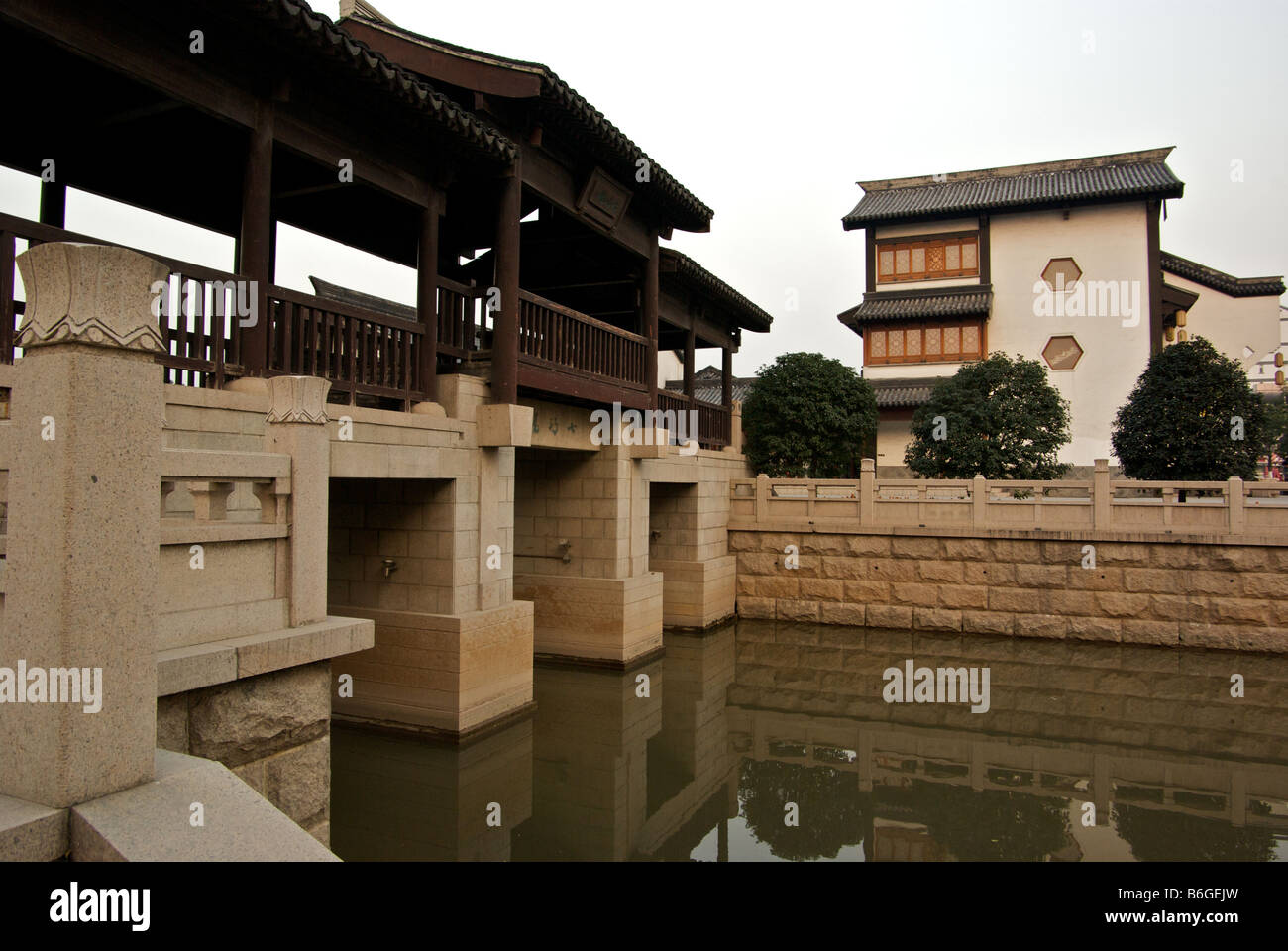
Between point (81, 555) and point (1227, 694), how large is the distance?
12.5 meters

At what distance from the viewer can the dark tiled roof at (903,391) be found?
22797 mm

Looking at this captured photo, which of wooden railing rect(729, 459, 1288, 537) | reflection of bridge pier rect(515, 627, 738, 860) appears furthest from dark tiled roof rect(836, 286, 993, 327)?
reflection of bridge pier rect(515, 627, 738, 860)

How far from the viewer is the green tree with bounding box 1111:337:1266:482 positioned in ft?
48.0

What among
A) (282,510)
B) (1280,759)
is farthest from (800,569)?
(282,510)

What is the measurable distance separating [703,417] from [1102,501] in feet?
22.2

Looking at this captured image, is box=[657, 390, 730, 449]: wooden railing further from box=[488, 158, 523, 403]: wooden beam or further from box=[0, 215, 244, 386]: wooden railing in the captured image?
box=[0, 215, 244, 386]: wooden railing

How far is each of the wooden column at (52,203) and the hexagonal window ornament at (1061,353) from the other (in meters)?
22.7

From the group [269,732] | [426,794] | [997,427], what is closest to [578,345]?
[426,794]

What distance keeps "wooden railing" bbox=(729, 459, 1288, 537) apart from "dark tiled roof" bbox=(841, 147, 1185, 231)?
37.1 feet

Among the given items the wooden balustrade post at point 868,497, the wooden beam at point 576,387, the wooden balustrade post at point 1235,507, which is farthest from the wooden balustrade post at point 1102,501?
the wooden beam at point 576,387

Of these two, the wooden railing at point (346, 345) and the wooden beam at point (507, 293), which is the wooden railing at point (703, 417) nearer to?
the wooden beam at point (507, 293)

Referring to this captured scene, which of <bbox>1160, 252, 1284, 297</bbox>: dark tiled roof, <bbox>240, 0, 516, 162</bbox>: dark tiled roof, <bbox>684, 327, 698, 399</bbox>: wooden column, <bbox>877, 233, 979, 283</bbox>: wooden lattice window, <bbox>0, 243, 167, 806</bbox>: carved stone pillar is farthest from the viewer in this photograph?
<bbox>1160, 252, 1284, 297</bbox>: dark tiled roof

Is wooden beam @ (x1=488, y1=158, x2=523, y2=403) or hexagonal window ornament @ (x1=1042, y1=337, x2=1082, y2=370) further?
hexagonal window ornament @ (x1=1042, y1=337, x2=1082, y2=370)
